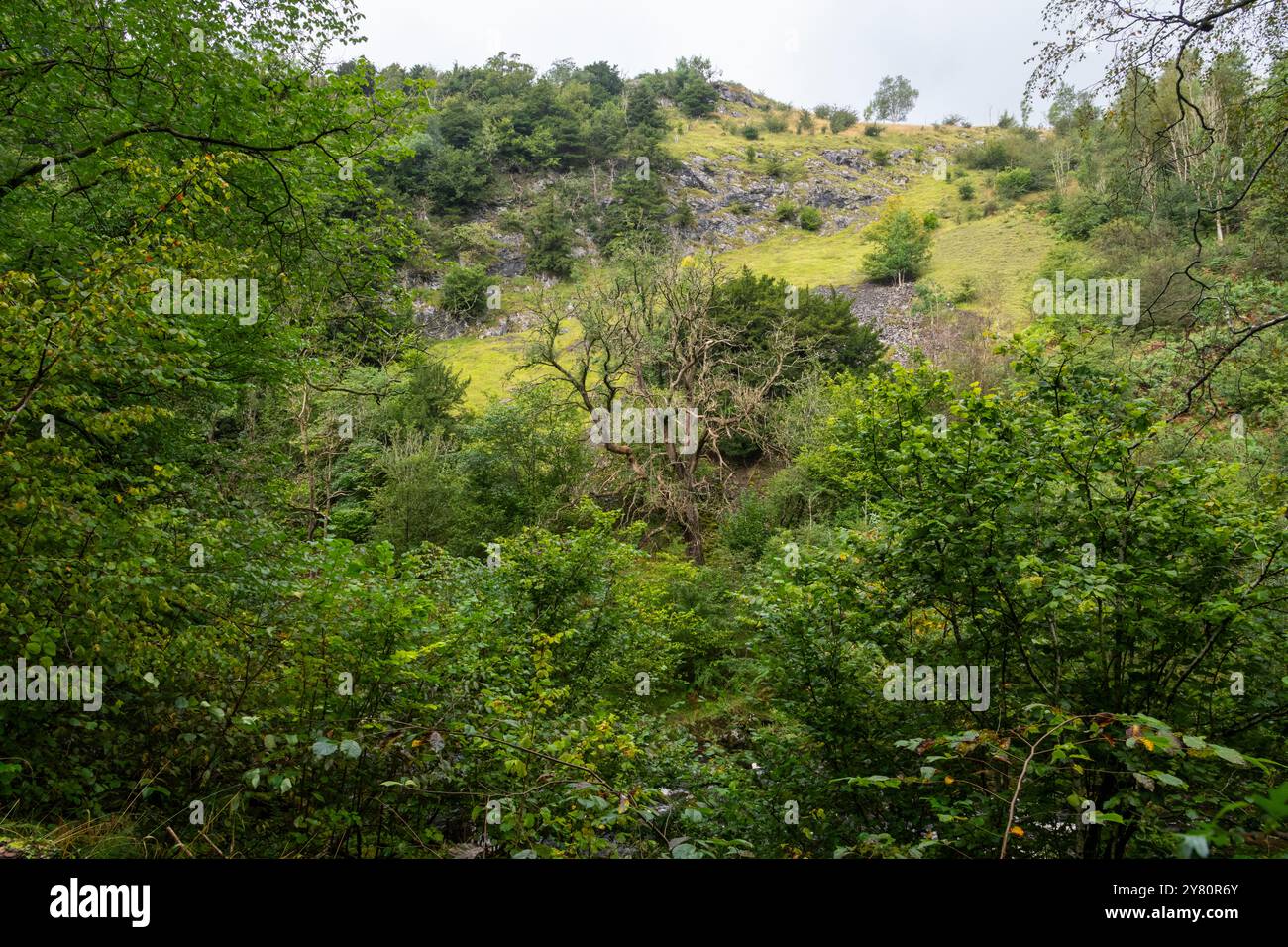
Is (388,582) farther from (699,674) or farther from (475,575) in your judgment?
(699,674)

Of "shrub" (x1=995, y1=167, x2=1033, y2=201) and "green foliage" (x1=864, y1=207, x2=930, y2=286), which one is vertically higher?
"shrub" (x1=995, y1=167, x2=1033, y2=201)

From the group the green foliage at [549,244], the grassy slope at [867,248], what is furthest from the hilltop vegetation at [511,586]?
the green foliage at [549,244]

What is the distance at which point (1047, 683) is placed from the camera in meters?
4.55

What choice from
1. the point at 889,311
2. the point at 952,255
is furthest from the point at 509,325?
the point at 952,255

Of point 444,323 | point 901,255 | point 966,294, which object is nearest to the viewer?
point 966,294

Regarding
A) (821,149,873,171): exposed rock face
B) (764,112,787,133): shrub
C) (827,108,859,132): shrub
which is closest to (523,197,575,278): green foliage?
(821,149,873,171): exposed rock face

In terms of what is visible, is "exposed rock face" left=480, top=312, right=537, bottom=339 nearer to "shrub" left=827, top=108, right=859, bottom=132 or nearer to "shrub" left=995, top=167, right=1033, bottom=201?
"shrub" left=995, top=167, right=1033, bottom=201

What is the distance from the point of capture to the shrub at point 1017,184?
4875cm

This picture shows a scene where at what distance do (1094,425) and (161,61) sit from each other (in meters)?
9.82

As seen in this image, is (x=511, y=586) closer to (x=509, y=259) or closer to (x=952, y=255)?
(x=952, y=255)

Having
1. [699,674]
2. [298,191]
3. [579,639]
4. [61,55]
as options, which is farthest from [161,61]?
[699,674]

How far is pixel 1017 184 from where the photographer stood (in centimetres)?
4894

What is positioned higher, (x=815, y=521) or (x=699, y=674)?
(x=815, y=521)

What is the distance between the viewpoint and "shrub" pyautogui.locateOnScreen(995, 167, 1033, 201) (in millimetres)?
48750
